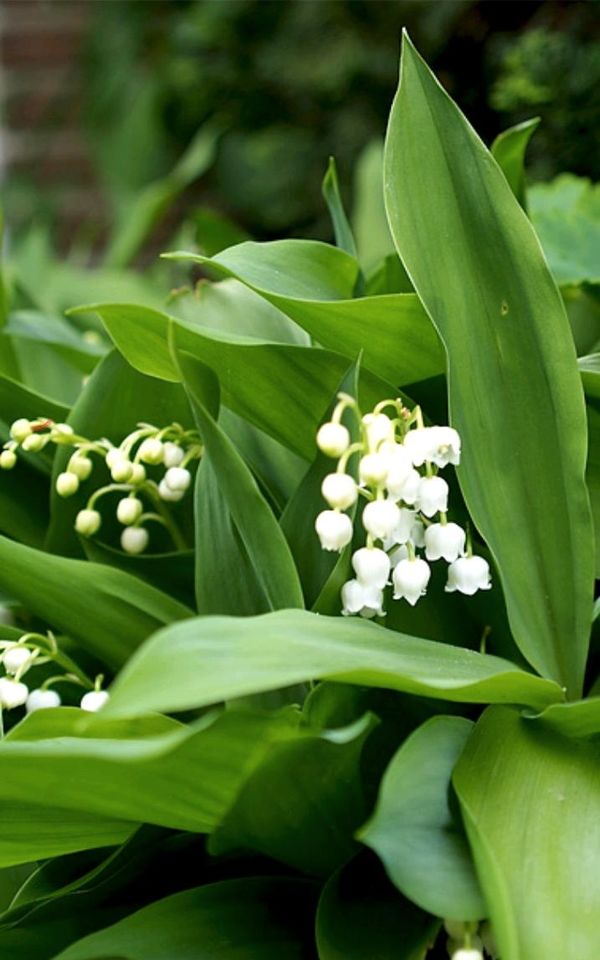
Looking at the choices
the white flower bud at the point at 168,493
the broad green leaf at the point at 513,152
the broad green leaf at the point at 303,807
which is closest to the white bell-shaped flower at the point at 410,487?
the broad green leaf at the point at 303,807

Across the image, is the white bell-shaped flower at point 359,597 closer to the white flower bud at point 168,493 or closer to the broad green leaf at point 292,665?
the broad green leaf at point 292,665

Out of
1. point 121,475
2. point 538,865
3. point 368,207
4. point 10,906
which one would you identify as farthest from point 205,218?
point 538,865

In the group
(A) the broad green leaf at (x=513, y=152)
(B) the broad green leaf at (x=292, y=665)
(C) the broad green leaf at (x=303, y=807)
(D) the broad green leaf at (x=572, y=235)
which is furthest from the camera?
(D) the broad green leaf at (x=572, y=235)

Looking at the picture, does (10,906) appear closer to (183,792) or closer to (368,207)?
(183,792)

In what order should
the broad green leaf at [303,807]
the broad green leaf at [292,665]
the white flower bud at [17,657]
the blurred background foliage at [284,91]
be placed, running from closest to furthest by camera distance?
the broad green leaf at [292,665] < the broad green leaf at [303,807] < the white flower bud at [17,657] < the blurred background foliage at [284,91]

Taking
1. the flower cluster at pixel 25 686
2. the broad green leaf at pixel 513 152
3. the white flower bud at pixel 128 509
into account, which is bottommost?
the flower cluster at pixel 25 686

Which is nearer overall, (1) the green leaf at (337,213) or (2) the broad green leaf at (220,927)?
(2) the broad green leaf at (220,927)

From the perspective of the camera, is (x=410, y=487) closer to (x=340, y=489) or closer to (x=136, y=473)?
(x=340, y=489)
